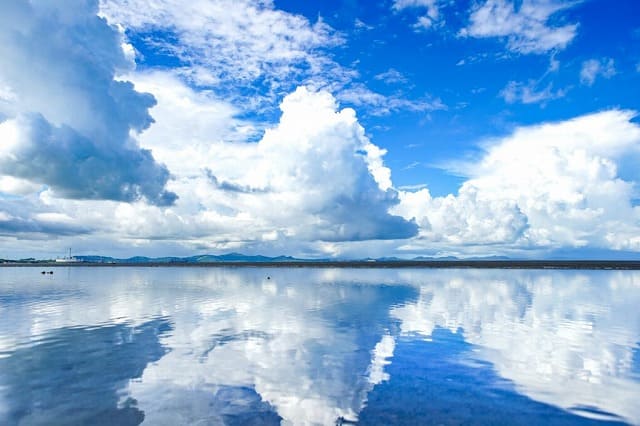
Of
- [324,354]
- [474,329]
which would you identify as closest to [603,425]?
[324,354]

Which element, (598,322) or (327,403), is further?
(598,322)

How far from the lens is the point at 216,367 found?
26.5m

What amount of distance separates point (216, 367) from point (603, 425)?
20.7 m

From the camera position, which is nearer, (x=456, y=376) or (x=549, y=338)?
(x=456, y=376)

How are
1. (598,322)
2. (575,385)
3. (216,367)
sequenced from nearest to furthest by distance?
(575,385), (216,367), (598,322)

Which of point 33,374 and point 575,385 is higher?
point 33,374

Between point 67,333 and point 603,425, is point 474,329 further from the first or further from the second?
point 67,333

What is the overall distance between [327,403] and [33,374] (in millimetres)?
18110

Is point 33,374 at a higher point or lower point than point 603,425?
higher

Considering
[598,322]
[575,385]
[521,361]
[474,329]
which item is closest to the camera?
[575,385]

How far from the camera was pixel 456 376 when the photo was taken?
81.3ft

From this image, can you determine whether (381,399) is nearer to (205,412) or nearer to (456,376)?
(456,376)

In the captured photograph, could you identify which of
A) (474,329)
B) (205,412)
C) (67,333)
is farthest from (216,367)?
(474,329)

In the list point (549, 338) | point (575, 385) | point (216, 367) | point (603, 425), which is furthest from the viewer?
point (549, 338)
